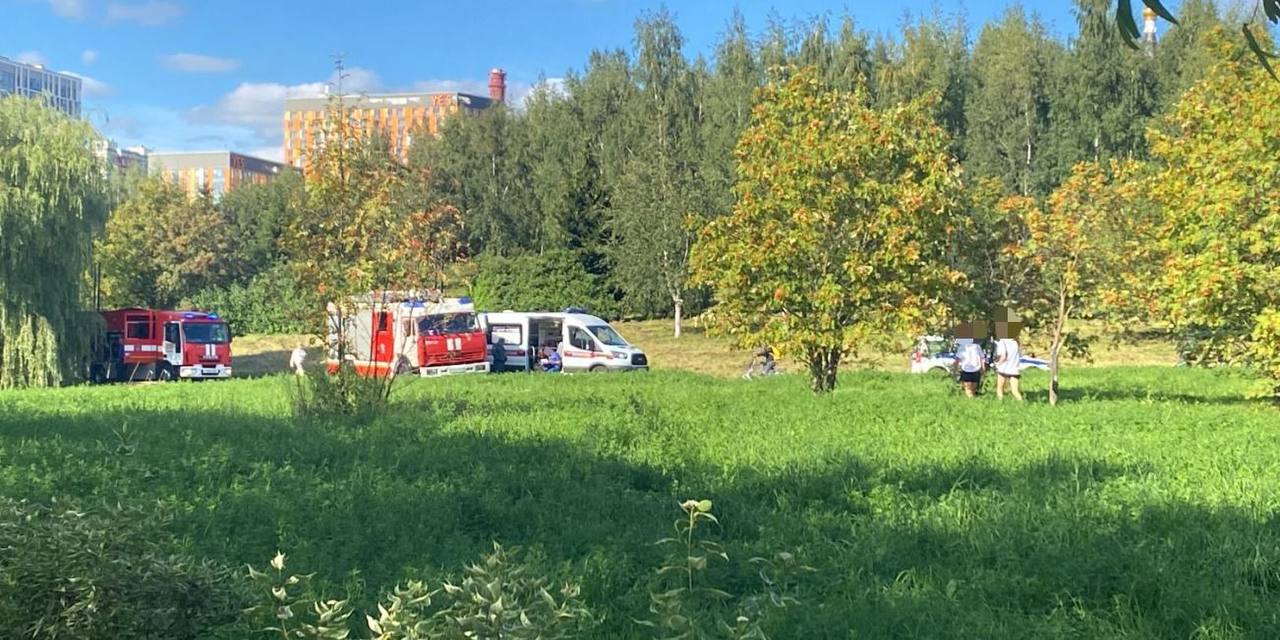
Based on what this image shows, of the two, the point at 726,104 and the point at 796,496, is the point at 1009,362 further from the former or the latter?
the point at 726,104

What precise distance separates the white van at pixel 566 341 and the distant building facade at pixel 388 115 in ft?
22.4

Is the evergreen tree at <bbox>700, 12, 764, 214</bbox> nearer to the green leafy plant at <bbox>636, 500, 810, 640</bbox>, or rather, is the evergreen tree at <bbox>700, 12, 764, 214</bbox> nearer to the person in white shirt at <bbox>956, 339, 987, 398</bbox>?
the person in white shirt at <bbox>956, 339, 987, 398</bbox>

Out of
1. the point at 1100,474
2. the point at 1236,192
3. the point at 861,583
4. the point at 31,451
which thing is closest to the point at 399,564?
the point at 861,583

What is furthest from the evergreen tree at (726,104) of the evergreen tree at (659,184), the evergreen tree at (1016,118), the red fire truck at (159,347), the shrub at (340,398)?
the shrub at (340,398)

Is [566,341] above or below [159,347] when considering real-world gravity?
above

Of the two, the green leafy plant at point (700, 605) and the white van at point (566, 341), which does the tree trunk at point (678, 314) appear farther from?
the green leafy plant at point (700, 605)

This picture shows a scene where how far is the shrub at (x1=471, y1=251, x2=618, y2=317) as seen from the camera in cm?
4794

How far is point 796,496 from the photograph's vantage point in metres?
8.07

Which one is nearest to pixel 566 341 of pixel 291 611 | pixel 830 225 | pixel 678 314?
pixel 678 314

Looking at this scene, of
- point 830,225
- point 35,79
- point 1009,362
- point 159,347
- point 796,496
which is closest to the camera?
point 796,496

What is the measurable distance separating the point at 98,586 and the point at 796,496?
556cm

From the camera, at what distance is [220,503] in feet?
24.6

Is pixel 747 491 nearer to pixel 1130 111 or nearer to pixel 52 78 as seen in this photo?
pixel 1130 111

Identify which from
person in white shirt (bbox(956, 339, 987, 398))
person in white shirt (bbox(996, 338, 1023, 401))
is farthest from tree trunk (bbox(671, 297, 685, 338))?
person in white shirt (bbox(996, 338, 1023, 401))
